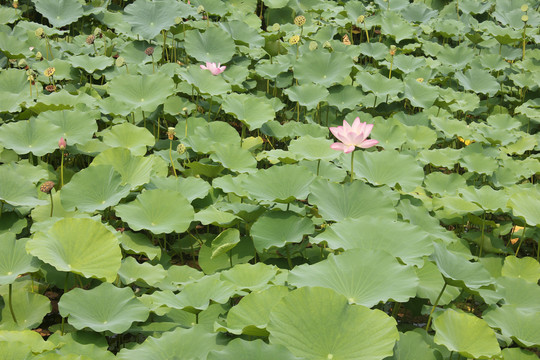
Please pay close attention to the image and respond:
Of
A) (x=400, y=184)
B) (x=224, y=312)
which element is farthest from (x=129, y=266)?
(x=400, y=184)

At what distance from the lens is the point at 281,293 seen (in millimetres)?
1658

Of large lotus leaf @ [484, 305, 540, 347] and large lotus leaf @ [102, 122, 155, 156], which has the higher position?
large lotus leaf @ [484, 305, 540, 347]

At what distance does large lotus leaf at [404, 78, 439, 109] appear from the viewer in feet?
10.7

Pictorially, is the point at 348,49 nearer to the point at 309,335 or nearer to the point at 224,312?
the point at 224,312

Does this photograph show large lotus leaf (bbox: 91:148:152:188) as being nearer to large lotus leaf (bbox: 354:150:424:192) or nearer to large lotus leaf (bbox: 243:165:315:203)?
large lotus leaf (bbox: 243:165:315:203)

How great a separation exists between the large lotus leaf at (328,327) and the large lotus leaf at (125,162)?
1.13 m

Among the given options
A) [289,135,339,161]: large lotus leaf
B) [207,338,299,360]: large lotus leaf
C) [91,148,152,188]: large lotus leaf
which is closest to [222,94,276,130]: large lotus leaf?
[289,135,339,161]: large lotus leaf

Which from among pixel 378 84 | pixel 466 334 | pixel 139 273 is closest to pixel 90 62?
pixel 378 84

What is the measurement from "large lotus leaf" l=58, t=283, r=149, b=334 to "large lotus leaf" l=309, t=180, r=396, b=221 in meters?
0.75

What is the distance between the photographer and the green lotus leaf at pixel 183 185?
7.72ft

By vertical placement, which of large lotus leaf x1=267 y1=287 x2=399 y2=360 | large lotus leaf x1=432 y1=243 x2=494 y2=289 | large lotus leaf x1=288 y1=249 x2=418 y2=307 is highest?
large lotus leaf x1=267 y1=287 x2=399 y2=360

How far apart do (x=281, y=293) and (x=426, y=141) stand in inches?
64.8

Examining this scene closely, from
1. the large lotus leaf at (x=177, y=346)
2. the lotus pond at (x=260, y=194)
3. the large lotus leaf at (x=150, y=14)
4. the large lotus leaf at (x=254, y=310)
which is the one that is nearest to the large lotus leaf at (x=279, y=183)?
the lotus pond at (x=260, y=194)

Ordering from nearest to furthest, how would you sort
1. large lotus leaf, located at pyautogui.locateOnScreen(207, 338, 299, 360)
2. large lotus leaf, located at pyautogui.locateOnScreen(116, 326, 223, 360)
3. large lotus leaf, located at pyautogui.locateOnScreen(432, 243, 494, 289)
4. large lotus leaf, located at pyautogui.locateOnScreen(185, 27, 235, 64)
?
large lotus leaf, located at pyautogui.locateOnScreen(207, 338, 299, 360) → large lotus leaf, located at pyautogui.locateOnScreen(116, 326, 223, 360) → large lotus leaf, located at pyautogui.locateOnScreen(432, 243, 494, 289) → large lotus leaf, located at pyautogui.locateOnScreen(185, 27, 235, 64)
